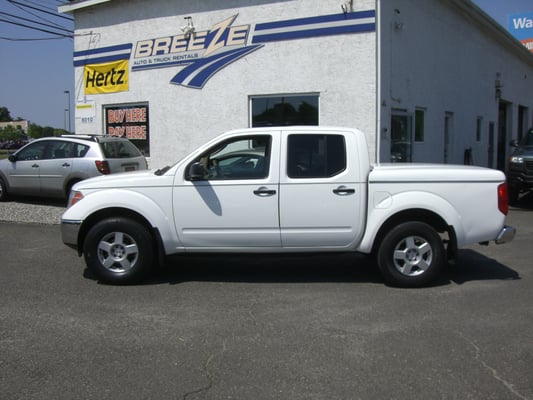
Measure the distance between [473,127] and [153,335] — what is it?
53.8 feet

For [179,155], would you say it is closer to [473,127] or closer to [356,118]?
[356,118]

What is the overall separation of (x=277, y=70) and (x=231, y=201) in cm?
757

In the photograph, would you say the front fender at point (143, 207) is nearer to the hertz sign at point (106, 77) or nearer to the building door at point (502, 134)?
the hertz sign at point (106, 77)

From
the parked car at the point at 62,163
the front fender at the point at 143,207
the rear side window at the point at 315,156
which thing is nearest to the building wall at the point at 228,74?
the parked car at the point at 62,163

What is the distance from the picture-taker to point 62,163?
11.8m

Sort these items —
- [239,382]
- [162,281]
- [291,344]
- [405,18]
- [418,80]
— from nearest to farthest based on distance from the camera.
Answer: [239,382] < [291,344] < [162,281] < [405,18] < [418,80]

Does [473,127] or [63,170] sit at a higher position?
[473,127]

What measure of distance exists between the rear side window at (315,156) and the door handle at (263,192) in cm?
29

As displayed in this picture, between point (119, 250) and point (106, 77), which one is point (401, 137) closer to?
point (106, 77)

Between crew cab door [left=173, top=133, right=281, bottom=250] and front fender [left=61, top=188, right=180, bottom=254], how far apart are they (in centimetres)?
10

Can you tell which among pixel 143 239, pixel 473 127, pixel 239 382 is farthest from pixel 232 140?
pixel 473 127

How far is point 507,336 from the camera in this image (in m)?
4.66

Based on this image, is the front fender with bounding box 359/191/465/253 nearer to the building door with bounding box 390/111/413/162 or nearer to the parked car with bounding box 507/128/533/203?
the building door with bounding box 390/111/413/162

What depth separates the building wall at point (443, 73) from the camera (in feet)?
41.3
